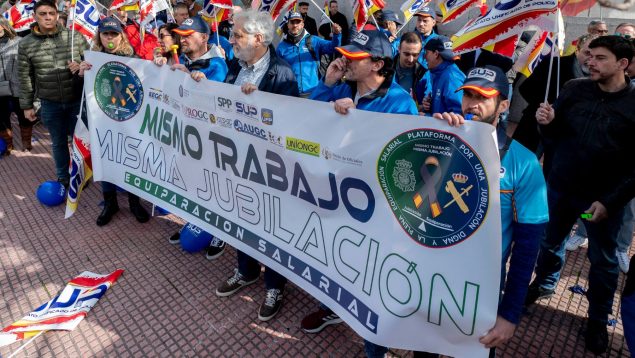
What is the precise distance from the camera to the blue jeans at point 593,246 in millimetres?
2858

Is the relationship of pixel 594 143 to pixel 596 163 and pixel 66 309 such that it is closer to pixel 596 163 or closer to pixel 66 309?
pixel 596 163

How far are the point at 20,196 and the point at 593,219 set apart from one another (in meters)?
5.91

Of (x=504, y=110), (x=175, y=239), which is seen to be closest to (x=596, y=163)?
(x=504, y=110)

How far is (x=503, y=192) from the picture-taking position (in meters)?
1.87

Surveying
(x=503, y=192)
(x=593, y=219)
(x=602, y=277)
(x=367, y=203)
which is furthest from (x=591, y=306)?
(x=367, y=203)

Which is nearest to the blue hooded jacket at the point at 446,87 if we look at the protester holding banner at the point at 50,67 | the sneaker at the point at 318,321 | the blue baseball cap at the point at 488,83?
the blue baseball cap at the point at 488,83

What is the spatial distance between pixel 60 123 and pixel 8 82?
1896 millimetres

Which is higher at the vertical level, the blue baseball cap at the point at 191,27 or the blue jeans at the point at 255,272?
the blue baseball cap at the point at 191,27

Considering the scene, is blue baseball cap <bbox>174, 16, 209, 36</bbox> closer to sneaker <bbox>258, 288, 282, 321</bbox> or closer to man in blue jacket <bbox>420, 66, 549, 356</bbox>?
sneaker <bbox>258, 288, 282, 321</bbox>

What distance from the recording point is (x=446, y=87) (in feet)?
13.1

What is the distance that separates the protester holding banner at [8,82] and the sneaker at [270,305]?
463 cm

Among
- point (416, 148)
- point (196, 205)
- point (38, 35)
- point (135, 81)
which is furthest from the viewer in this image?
point (38, 35)

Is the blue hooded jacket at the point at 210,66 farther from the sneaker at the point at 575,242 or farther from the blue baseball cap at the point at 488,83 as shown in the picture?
the sneaker at the point at 575,242

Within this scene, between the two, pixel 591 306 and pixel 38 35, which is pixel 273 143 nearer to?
pixel 591 306
